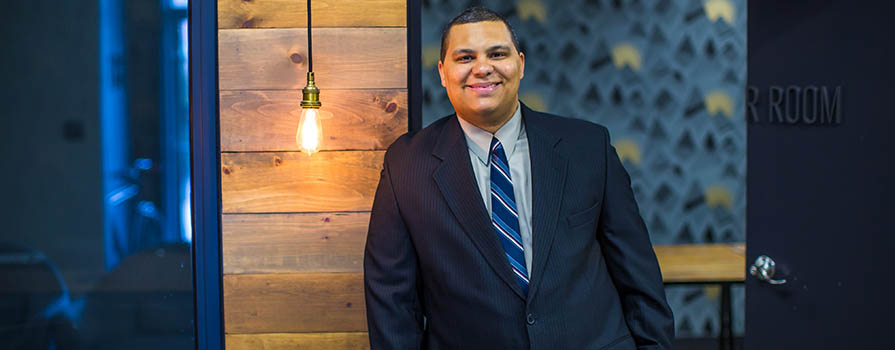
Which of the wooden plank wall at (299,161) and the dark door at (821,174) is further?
the wooden plank wall at (299,161)

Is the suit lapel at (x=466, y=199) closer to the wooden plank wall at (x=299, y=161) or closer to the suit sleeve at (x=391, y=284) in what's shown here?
the suit sleeve at (x=391, y=284)

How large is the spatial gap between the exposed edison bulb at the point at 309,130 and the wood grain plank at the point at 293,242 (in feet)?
0.90

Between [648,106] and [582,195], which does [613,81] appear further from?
[582,195]

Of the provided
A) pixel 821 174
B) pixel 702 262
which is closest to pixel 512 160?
pixel 821 174

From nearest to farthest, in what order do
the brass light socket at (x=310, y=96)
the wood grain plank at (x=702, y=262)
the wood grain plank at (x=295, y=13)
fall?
the brass light socket at (x=310, y=96) < the wood grain plank at (x=295, y=13) < the wood grain plank at (x=702, y=262)

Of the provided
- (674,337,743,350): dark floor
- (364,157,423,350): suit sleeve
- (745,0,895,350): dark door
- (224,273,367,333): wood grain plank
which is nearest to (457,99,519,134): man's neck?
(364,157,423,350): suit sleeve

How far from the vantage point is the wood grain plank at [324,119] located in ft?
7.14

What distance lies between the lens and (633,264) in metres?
1.86

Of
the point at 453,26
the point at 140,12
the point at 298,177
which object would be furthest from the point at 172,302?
the point at 453,26

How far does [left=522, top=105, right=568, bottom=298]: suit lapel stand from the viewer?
1.76 m

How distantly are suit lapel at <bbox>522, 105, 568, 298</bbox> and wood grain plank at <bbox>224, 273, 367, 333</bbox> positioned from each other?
2.12 ft

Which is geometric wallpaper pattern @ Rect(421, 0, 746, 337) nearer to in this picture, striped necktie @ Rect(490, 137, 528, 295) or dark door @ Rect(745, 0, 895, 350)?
dark door @ Rect(745, 0, 895, 350)

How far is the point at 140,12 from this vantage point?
2240 mm

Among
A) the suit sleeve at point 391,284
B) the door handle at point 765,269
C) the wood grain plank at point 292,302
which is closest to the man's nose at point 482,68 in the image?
the suit sleeve at point 391,284
